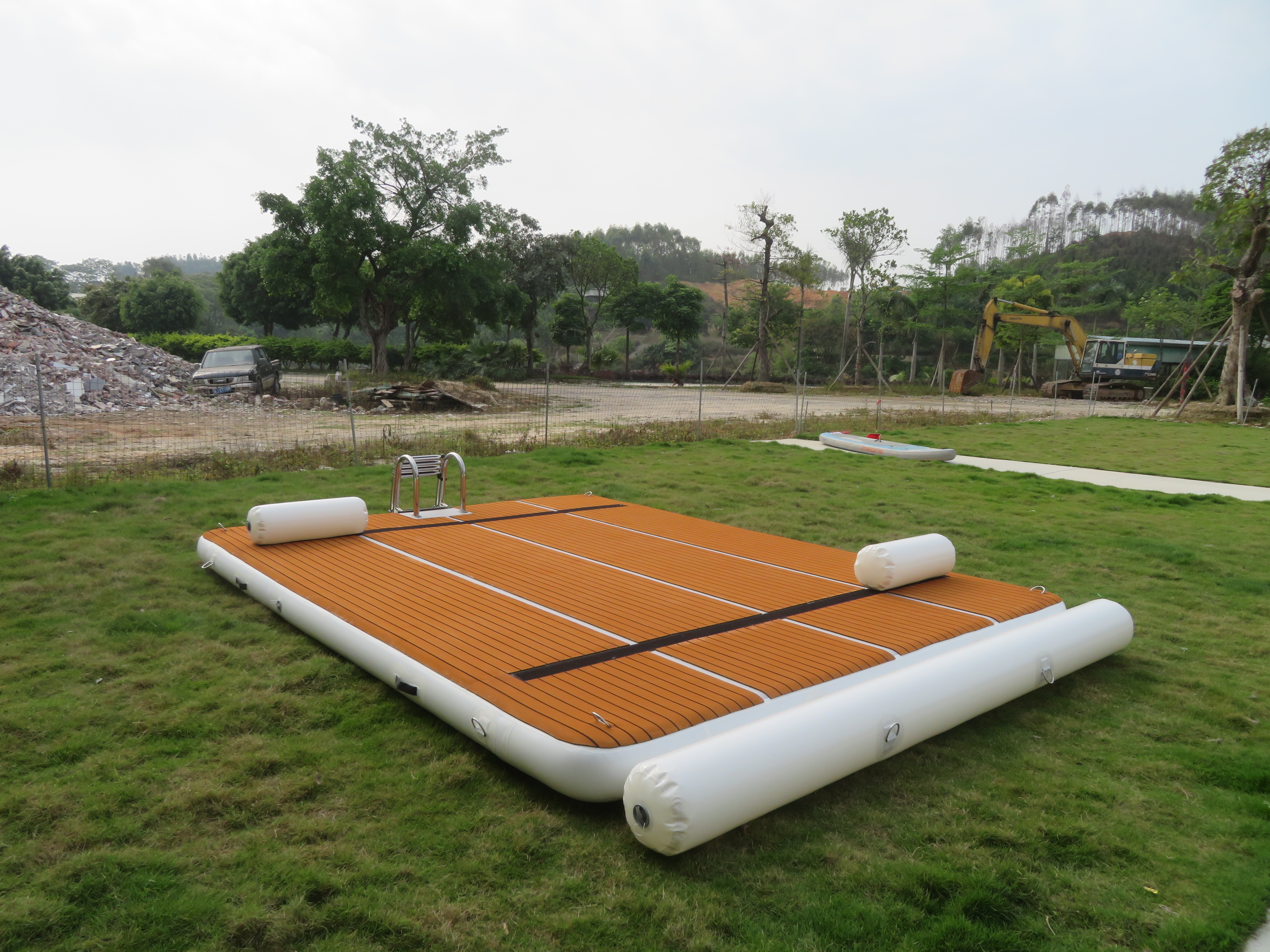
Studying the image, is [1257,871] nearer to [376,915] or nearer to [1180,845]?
[1180,845]

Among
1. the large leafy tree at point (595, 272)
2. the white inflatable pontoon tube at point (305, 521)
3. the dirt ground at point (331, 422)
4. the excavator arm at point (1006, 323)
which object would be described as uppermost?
the large leafy tree at point (595, 272)

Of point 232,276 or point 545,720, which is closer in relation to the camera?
point 545,720

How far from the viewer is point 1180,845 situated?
2576 mm

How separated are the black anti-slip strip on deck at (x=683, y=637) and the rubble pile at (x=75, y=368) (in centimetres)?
1576

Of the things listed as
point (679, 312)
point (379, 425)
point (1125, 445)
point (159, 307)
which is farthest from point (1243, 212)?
point (159, 307)

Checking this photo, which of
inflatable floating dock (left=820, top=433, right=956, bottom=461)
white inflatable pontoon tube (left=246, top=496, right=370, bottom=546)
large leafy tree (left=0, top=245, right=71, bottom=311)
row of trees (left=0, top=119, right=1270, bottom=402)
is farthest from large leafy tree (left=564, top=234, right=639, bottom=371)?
white inflatable pontoon tube (left=246, top=496, right=370, bottom=546)

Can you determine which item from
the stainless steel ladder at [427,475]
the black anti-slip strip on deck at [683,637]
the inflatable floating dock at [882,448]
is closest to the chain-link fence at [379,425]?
the inflatable floating dock at [882,448]

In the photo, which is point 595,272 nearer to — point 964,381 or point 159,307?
point 964,381

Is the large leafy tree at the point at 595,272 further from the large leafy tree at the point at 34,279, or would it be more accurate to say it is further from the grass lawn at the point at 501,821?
the grass lawn at the point at 501,821

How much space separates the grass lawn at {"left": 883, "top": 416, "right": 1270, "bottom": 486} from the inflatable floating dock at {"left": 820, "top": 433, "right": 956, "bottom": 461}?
1.24 meters

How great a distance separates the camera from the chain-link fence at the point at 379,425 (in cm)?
967

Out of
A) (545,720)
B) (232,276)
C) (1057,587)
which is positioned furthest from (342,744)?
(232,276)

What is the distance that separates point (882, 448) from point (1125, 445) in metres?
6.14

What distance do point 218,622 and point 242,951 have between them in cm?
271
